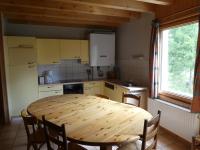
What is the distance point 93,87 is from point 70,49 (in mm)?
1255

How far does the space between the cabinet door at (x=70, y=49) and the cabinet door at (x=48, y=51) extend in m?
0.14

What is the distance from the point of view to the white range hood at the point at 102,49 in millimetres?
4996


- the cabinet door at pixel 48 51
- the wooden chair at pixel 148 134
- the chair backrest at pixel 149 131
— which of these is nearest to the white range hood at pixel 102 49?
the cabinet door at pixel 48 51

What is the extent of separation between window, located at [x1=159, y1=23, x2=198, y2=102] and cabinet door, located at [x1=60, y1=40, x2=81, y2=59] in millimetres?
2345

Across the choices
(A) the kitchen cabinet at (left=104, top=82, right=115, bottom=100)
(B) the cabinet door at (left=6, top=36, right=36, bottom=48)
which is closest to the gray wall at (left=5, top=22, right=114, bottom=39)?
(B) the cabinet door at (left=6, top=36, right=36, bottom=48)

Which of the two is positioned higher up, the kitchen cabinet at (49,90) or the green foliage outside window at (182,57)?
the green foliage outside window at (182,57)

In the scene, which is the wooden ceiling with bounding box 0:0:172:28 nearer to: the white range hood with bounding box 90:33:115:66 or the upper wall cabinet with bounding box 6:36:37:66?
the upper wall cabinet with bounding box 6:36:37:66

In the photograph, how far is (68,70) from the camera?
516 cm

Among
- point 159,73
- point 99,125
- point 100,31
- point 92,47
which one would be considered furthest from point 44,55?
point 99,125

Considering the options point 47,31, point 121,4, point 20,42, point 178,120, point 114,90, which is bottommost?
point 178,120

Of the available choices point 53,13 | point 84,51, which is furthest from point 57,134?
point 84,51

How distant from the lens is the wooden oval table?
5.22ft

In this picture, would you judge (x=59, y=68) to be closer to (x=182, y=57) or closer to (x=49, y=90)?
(x=49, y=90)

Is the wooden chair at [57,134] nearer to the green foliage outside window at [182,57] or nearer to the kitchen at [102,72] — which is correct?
the kitchen at [102,72]
